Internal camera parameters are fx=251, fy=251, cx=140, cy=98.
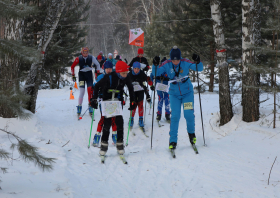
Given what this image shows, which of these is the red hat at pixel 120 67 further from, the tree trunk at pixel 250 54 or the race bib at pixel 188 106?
the tree trunk at pixel 250 54

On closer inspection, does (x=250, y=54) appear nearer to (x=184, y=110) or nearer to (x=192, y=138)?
(x=184, y=110)

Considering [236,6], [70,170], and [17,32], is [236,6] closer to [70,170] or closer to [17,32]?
[17,32]

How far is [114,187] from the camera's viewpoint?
4.04 m

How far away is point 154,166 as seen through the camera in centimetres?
492

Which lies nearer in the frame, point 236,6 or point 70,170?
point 70,170

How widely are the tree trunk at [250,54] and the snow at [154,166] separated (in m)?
0.44

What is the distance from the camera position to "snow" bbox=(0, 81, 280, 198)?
3.73 m

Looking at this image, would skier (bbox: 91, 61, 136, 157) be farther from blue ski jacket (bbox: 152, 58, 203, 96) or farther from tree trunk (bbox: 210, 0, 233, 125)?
tree trunk (bbox: 210, 0, 233, 125)

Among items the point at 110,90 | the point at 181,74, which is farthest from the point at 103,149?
the point at 181,74

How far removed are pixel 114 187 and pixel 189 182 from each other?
123 centimetres

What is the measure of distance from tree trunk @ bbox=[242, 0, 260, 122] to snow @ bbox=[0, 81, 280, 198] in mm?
435

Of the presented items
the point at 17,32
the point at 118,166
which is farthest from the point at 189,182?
the point at 17,32

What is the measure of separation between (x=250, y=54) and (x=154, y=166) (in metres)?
3.74

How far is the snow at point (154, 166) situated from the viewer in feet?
12.2
